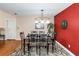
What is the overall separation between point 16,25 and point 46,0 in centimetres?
851

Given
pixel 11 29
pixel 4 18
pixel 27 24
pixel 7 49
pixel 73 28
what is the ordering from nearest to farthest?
pixel 73 28
pixel 7 49
pixel 4 18
pixel 27 24
pixel 11 29

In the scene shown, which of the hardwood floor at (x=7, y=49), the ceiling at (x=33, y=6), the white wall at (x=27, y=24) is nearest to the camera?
the ceiling at (x=33, y=6)

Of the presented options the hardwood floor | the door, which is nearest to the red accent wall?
the hardwood floor

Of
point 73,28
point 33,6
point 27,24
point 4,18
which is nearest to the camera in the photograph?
point 73,28

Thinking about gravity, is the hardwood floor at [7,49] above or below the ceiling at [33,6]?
below

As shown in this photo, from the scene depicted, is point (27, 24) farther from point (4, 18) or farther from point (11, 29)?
point (4, 18)

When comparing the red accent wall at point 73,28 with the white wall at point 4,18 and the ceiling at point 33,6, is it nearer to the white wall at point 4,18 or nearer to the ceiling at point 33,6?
the ceiling at point 33,6

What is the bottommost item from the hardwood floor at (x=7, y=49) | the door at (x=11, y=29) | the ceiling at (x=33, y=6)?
the hardwood floor at (x=7, y=49)

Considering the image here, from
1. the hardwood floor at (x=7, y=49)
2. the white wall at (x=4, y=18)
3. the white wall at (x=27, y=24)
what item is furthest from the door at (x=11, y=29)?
the hardwood floor at (x=7, y=49)

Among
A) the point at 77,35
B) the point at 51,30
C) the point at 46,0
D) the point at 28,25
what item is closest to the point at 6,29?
the point at 28,25

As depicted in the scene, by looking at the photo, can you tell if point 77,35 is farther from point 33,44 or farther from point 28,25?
point 28,25

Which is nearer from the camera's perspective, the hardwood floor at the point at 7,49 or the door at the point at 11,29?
the hardwood floor at the point at 7,49

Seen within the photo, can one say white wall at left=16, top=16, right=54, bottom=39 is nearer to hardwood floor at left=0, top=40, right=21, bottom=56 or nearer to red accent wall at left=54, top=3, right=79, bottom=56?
hardwood floor at left=0, top=40, right=21, bottom=56

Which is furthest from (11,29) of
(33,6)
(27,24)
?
(33,6)
